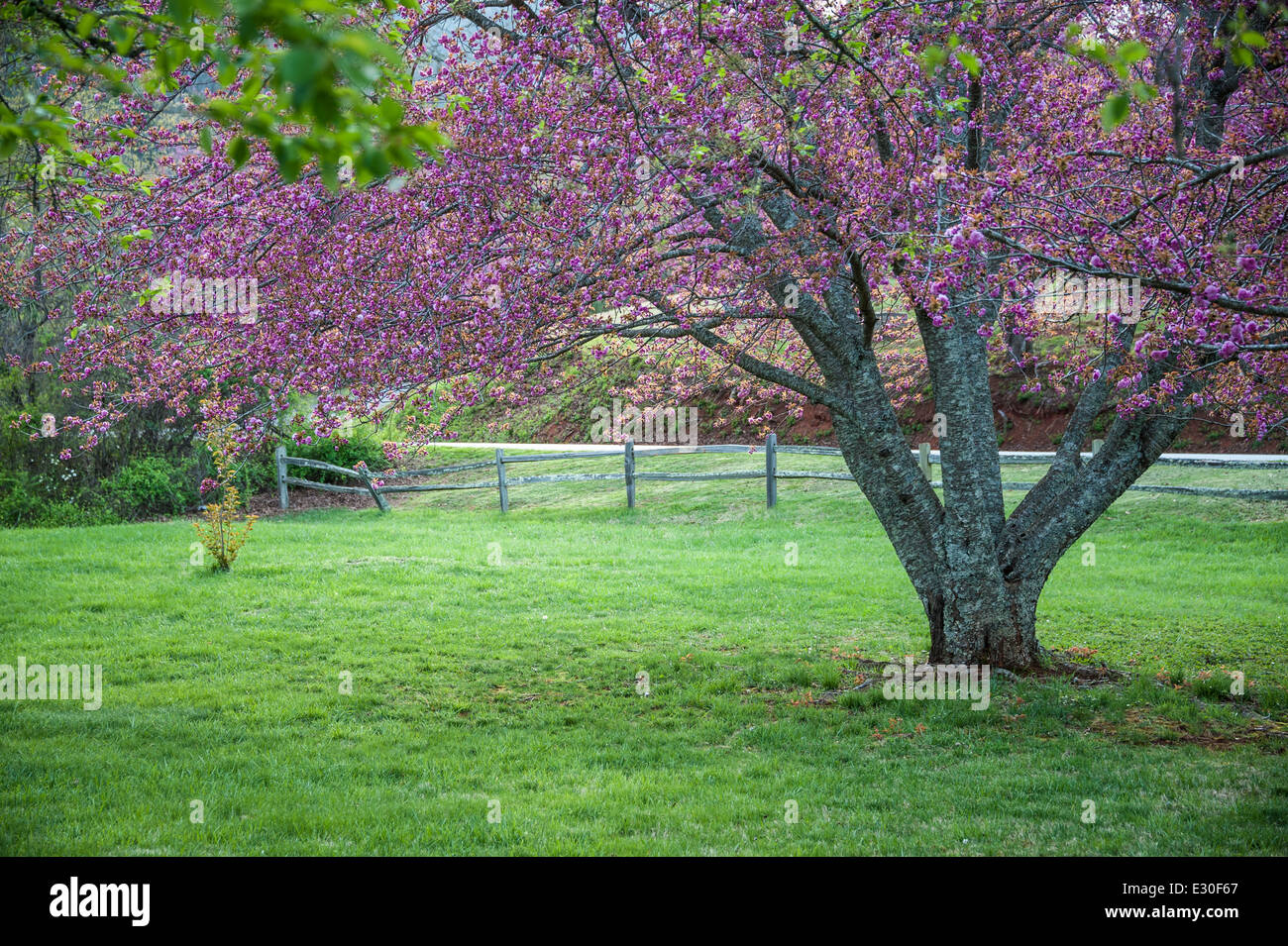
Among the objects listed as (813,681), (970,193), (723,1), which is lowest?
(813,681)

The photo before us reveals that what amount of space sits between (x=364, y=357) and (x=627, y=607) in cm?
548

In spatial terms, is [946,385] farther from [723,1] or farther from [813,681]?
[723,1]

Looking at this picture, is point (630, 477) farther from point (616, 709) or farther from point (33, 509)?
point (616, 709)

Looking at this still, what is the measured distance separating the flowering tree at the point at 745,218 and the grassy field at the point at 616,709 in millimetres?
1744

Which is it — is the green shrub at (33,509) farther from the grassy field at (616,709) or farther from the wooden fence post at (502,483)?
the wooden fence post at (502,483)

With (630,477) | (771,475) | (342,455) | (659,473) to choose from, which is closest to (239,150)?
(771,475)

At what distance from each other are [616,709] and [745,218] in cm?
379

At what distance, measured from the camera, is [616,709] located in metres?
7.15

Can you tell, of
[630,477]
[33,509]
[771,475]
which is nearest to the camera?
[33,509]

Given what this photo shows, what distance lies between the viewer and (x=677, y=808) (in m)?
5.03

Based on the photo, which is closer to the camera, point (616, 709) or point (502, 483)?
point (616, 709)
